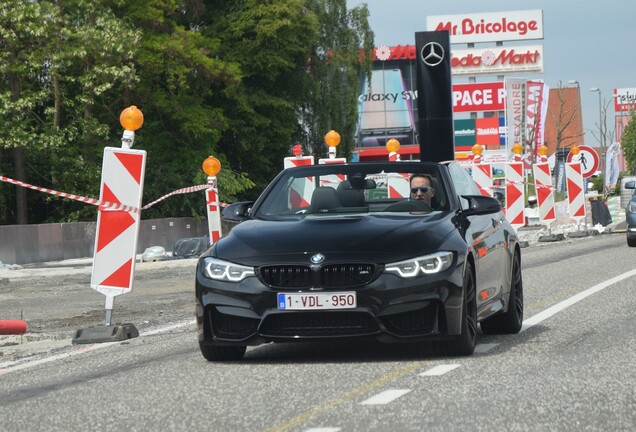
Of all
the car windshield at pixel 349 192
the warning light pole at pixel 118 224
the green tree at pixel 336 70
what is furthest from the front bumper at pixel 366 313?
the green tree at pixel 336 70

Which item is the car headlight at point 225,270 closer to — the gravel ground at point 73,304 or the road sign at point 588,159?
the gravel ground at point 73,304

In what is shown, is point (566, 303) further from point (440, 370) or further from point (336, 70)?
point (336, 70)

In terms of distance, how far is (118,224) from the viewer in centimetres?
1216

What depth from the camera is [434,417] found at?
6.75m

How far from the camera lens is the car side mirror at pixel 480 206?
1011cm

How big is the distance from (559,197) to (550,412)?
97595mm

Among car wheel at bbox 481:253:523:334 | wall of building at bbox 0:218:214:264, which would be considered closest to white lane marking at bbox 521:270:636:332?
car wheel at bbox 481:253:523:334

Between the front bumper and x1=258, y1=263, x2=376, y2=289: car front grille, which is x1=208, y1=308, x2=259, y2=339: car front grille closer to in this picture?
the front bumper

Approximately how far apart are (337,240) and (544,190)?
24.7 m

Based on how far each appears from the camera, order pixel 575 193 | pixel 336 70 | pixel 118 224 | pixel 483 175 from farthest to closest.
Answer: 1. pixel 336 70
2. pixel 575 193
3. pixel 483 175
4. pixel 118 224

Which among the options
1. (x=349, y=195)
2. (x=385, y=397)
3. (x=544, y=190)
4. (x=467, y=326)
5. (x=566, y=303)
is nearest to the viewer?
(x=385, y=397)

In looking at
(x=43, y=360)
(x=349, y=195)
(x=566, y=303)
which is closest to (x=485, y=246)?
(x=349, y=195)

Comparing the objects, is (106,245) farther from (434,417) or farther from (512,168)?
(512,168)

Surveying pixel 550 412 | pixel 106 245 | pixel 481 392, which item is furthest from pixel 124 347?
pixel 550 412
